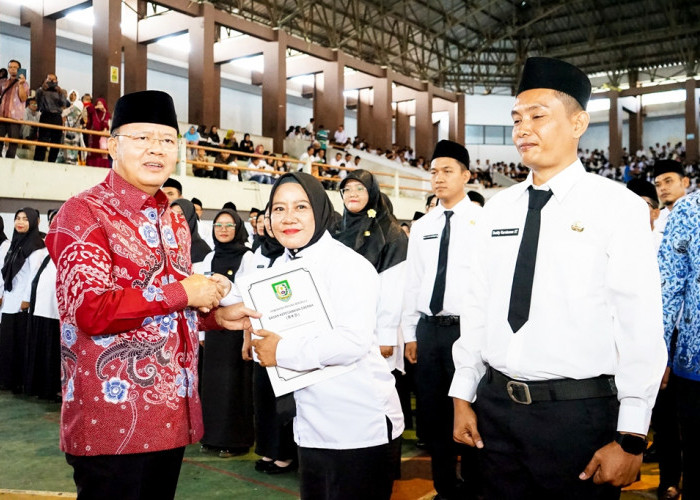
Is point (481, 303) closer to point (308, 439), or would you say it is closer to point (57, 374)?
point (308, 439)

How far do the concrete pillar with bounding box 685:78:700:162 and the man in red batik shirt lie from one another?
2819 cm

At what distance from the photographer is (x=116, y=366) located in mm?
1814

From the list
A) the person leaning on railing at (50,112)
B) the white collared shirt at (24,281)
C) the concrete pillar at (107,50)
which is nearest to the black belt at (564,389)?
the white collared shirt at (24,281)

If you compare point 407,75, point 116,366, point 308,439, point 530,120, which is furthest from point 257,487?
point 407,75

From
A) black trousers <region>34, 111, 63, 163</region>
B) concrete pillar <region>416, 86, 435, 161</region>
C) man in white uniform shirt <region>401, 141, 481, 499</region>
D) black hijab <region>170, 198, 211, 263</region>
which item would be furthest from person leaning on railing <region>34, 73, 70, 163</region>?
concrete pillar <region>416, 86, 435, 161</region>

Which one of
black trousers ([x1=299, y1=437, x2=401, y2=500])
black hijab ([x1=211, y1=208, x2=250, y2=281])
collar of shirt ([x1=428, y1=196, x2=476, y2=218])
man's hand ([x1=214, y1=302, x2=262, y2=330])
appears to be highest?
collar of shirt ([x1=428, y1=196, x2=476, y2=218])

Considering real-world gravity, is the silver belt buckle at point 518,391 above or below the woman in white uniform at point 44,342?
above

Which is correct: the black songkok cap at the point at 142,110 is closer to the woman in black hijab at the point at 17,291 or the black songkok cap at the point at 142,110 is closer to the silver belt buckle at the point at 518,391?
the silver belt buckle at the point at 518,391

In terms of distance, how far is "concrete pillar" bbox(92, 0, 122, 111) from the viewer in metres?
14.1

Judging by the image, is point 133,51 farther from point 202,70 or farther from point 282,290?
point 282,290

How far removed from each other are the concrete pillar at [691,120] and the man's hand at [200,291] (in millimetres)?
28168

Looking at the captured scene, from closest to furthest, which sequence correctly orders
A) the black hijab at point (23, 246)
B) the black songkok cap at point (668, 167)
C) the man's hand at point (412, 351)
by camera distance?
1. the man's hand at point (412, 351)
2. the black songkok cap at point (668, 167)
3. the black hijab at point (23, 246)

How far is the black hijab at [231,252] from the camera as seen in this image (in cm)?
476

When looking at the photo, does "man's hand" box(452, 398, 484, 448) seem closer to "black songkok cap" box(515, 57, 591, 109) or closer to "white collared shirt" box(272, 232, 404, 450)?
"white collared shirt" box(272, 232, 404, 450)
